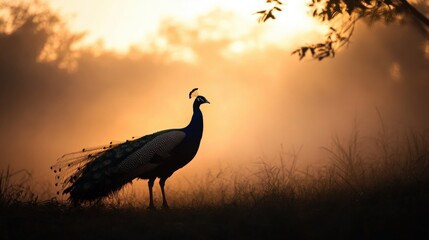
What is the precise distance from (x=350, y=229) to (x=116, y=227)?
11.0ft

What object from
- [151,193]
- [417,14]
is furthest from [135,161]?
[417,14]

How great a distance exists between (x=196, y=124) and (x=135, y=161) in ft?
4.71

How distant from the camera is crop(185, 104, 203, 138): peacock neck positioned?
11.7 m

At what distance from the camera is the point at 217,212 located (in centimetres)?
981

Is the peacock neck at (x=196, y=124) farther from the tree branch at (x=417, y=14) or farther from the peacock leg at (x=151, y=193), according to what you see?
the tree branch at (x=417, y=14)

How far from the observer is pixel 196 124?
1177 centimetres

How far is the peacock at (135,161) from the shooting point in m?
10.9

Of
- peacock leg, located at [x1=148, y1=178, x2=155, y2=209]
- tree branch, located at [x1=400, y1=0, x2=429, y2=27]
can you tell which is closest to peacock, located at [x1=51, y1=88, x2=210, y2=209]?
peacock leg, located at [x1=148, y1=178, x2=155, y2=209]

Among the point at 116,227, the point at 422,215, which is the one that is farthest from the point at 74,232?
the point at 422,215

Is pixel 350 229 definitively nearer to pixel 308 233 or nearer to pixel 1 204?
pixel 308 233

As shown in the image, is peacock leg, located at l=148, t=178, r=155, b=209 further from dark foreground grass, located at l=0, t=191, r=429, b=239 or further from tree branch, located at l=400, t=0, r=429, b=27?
tree branch, located at l=400, t=0, r=429, b=27

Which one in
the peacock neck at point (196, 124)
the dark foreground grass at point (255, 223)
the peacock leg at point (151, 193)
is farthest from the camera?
the peacock neck at point (196, 124)

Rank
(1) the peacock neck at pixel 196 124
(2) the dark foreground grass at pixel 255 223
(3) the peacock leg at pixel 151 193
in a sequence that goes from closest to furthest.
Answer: (2) the dark foreground grass at pixel 255 223
(3) the peacock leg at pixel 151 193
(1) the peacock neck at pixel 196 124

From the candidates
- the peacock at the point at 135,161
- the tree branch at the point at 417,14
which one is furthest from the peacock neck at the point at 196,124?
the tree branch at the point at 417,14
